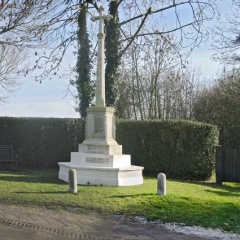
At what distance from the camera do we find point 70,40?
2245cm

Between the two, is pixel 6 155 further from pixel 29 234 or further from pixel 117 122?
pixel 29 234

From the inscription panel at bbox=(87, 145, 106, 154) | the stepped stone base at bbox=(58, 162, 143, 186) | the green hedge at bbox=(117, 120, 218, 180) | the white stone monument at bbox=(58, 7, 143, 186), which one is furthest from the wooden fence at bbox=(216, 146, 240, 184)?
the inscription panel at bbox=(87, 145, 106, 154)

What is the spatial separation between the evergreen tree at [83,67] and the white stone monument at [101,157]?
7293mm

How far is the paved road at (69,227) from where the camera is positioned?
7199 mm

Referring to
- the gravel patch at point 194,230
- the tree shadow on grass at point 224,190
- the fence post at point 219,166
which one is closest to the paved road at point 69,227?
the gravel patch at point 194,230

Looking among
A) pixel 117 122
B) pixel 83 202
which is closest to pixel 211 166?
pixel 117 122

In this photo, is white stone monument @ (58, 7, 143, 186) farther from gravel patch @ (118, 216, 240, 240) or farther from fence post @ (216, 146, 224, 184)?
fence post @ (216, 146, 224, 184)

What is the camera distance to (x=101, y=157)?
44.1ft

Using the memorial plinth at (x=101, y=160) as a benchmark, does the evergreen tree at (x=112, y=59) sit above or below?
above

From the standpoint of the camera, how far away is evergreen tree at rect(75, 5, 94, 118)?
2178 centimetres

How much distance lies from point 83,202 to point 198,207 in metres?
2.95

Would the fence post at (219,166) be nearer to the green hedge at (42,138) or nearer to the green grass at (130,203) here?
the green hedge at (42,138)

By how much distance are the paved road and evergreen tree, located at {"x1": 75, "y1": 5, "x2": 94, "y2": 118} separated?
510 inches

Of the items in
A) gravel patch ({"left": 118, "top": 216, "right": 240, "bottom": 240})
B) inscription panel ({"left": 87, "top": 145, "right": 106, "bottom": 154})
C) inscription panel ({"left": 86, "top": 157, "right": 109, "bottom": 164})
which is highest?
inscription panel ({"left": 87, "top": 145, "right": 106, "bottom": 154})
